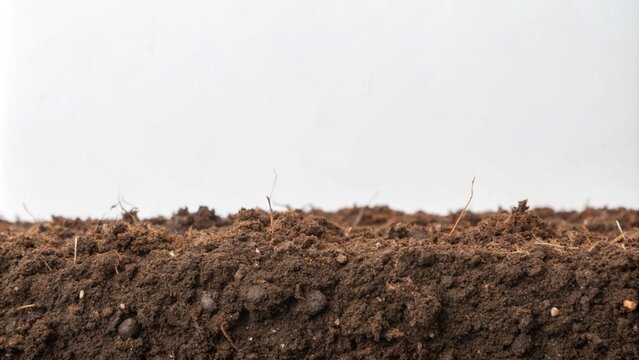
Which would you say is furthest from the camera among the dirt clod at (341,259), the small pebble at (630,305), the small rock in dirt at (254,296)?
the dirt clod at (341,259)

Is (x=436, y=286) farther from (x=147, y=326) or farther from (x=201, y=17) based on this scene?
(x=201, y=17)

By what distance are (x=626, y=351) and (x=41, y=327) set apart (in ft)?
6.48

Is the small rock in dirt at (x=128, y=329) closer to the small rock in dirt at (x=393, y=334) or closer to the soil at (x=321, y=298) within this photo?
the soil at (x=321, y=298)

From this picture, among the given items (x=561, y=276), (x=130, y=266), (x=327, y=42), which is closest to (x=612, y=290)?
(x=561, y=276)

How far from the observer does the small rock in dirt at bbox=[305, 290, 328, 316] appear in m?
2.48

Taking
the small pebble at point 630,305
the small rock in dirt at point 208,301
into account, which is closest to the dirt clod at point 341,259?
the small rock in dirt at point 208,301

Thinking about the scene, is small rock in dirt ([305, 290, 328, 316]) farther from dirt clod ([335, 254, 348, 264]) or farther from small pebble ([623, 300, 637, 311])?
small pebble ([623, 300, 637, 311])

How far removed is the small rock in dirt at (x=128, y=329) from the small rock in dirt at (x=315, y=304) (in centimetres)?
62

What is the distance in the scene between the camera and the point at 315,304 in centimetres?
248

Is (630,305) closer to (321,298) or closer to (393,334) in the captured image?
(393,334)

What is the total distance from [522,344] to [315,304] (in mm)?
689

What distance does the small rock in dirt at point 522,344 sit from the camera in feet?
7.78

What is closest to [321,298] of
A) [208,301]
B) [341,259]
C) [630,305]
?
[341,259]

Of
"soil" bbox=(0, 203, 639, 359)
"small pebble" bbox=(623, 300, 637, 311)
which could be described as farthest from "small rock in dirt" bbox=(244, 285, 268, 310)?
"small pebble" bbox=(623, 300, 637, 311)
